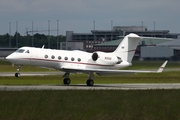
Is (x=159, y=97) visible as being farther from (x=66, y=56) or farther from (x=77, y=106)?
(x=66, y=56)

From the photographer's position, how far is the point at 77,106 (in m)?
23.8

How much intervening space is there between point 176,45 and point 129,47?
3939 inches

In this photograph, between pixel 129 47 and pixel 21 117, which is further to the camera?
pixel 129 47

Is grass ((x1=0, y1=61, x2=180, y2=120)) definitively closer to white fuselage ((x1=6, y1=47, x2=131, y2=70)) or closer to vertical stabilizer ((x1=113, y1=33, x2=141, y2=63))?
white fuselage ((x1=6, y1=47, x2=131, y2=70))

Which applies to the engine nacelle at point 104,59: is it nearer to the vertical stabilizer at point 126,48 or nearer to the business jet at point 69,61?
the business jet at point 69,61

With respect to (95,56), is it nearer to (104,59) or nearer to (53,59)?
(104,59)

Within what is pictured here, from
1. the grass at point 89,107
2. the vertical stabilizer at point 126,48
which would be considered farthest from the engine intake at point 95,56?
the grass at point 89,107

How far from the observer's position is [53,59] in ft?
139

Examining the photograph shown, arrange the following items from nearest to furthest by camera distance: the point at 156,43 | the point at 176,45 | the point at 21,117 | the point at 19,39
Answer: the point at 21,117, the point at 176,45, the point at 156,43, the point at 19,39

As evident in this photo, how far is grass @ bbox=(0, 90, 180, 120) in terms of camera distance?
69.5 feet

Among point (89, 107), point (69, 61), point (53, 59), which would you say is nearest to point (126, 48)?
point (69, 61)

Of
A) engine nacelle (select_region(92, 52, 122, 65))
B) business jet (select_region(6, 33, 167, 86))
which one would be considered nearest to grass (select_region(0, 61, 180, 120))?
business jet (select_region(6, 33, 167, 86))

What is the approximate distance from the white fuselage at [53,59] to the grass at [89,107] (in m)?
13.6

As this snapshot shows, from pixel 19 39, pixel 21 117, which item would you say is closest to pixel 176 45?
pixel 19 39
